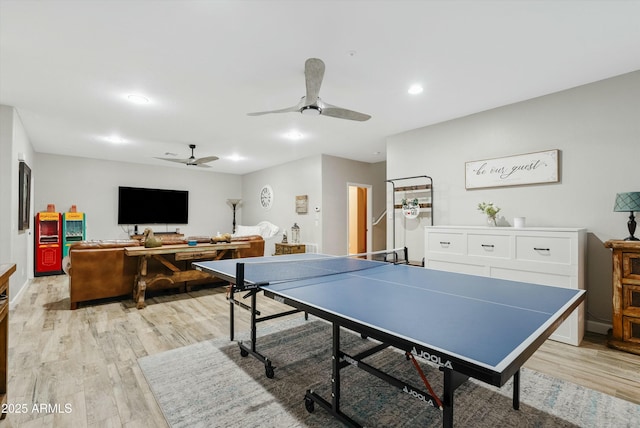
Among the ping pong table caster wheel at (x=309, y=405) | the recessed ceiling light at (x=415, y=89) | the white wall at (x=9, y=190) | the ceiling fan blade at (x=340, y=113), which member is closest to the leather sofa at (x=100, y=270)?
the white wall at (x=9, y=190)

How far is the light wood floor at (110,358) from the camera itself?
184 centimetres

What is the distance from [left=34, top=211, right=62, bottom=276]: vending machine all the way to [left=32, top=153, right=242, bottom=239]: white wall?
26.1 inches

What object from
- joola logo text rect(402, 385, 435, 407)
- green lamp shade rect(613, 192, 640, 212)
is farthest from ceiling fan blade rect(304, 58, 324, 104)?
green lamp shade rect(613, 192, 640, 212)

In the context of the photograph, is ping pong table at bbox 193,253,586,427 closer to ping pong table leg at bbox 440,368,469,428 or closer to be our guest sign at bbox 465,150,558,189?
ping pong table leg at bbox 440,368,469,428

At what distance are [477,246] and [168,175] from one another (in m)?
7.93

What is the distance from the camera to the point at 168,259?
14.7 feet

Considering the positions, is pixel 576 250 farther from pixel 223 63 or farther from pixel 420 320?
pixel 223 63

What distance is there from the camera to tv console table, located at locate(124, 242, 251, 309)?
13.0 feet

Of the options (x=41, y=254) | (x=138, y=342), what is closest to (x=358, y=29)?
(x=138, y=342)

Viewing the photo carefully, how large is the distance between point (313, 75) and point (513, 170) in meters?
2.78

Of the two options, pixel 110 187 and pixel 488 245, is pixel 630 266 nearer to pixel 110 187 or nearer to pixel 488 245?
pixel 488 245

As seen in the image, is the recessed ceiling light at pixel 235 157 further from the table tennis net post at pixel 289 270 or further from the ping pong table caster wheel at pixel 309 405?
the ping pong table caster wheel at pixel 309 405

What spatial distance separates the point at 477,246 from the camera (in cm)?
344

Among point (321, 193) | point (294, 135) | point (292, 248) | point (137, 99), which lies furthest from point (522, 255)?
point (137, 99)
